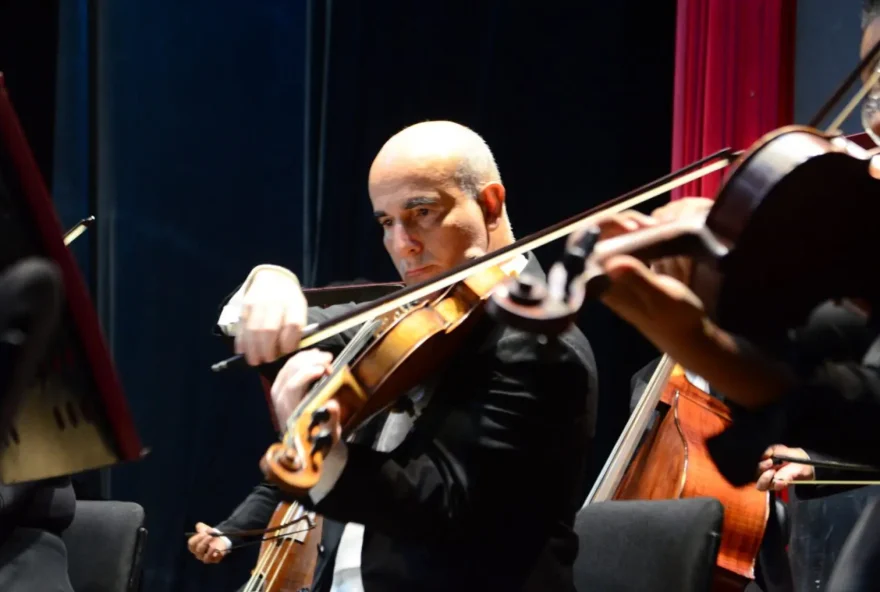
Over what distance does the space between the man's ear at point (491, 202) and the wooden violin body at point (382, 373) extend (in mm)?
276

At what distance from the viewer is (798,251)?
92 cm

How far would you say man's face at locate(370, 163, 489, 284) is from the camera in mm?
1490

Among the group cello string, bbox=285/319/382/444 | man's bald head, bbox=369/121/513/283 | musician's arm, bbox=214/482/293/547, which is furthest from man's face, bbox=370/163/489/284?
musician's arm, bbox=214/482/293/547

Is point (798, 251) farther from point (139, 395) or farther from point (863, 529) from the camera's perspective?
Result: point (139, 395)

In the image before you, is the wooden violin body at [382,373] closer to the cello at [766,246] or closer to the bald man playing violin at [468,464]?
the bald man playing violin at [468,464]

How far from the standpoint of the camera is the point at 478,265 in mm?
1187

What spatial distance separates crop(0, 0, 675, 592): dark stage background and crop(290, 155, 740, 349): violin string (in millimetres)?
1827

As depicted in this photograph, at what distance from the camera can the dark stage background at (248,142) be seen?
3049mm

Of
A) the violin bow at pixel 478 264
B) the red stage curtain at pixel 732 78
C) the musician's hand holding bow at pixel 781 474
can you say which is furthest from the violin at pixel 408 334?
the red stage curtain at pixel 732 78

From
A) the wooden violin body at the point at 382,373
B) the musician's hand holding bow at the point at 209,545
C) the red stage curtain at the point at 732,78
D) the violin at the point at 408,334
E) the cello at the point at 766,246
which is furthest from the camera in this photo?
the red stage curtain at the point at 732,78

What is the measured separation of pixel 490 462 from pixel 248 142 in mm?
2158

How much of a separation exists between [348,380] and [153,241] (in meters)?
2.19

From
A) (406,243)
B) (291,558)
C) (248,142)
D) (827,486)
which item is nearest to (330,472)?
(406,243)

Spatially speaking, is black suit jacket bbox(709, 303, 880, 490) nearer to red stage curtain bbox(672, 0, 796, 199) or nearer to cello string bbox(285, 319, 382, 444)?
cello string bbox(285, 319, 382, 444)
